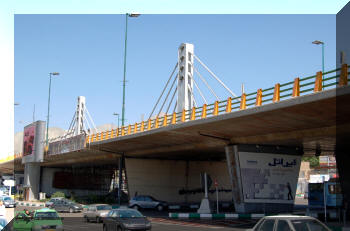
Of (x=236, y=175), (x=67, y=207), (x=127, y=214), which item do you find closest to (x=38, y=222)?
(x=127, y=214)

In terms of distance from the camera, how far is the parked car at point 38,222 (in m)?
20.0

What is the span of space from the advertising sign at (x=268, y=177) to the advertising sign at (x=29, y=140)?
37.7 metres

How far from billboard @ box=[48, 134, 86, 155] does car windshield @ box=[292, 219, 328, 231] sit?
1614 inches

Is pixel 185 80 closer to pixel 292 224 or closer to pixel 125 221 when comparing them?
pixel 125 221

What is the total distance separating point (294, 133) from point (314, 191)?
14.2 m

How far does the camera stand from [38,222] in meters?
20.2

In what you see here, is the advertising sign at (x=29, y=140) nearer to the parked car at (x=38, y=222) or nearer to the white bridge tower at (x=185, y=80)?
the white bridge tower at (x=185, y=80)

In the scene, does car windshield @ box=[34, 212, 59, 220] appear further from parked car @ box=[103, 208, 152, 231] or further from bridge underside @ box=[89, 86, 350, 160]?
bridge underside @ box=[89, 86, 350, 160]

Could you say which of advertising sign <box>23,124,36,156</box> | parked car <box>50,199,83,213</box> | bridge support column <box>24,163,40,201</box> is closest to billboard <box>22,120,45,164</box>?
advertising sign <box>23,124,36,156</box>

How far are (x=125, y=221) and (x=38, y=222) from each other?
366 centimetres

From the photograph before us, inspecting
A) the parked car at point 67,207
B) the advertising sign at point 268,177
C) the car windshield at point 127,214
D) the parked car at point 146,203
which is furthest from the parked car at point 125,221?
the parked car at point 67,207

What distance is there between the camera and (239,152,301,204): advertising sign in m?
35.2

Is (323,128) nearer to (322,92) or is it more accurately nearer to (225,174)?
(322,92)

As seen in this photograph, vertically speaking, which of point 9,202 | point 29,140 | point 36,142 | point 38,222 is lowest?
point 9,202
